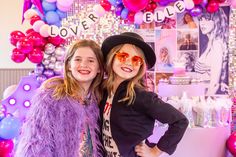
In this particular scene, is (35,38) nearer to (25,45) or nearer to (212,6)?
(25,45)

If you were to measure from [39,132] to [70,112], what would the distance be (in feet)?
0.54

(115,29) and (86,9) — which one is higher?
(86,9)

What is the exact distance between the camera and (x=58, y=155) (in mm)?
1342

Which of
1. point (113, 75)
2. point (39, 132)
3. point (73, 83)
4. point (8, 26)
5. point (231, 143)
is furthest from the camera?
point (8, 26)

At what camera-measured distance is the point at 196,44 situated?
3322 mm

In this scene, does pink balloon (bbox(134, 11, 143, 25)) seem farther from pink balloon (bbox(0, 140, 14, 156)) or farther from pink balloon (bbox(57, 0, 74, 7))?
pink balloon (bbox(0, 140, 14, 156))

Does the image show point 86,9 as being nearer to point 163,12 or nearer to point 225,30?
point 163,12

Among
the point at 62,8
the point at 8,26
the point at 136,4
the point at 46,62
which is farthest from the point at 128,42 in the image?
the point at 8,26

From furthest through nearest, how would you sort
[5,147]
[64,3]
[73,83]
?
[64,3]
[5,147]
[73,83]

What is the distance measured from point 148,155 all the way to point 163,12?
194 centimetres

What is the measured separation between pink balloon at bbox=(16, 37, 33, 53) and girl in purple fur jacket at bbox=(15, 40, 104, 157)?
1.67 metres

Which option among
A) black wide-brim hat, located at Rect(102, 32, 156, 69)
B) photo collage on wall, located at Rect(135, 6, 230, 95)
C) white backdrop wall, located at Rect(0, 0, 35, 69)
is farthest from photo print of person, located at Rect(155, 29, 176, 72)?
white backdrop wall, located at Rect(0, 0, 35, 69)

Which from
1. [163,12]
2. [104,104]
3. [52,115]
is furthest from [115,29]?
[52,115]

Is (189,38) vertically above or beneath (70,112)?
above
